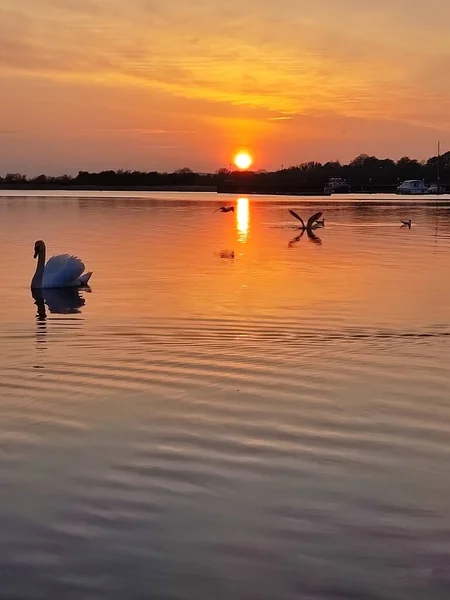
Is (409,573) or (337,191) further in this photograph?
(337,191)

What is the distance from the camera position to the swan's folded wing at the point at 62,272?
18.4 m

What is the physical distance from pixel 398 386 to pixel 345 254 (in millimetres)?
19170

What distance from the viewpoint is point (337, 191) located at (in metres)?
156

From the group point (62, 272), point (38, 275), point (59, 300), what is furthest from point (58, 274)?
point (59, 300)

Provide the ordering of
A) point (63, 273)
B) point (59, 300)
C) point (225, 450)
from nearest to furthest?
point (225, 450), point (59, 300), point (63, 273)

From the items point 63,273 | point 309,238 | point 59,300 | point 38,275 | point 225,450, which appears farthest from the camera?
point 309,238

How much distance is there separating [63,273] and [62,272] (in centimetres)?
3

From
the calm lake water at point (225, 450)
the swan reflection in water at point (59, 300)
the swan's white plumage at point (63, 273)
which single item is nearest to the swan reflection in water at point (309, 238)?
the swan's white plumage at point (63, 273)

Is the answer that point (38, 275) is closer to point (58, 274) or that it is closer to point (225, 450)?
point (58, 274)

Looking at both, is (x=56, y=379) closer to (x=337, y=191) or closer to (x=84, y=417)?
(x=84, y=417)

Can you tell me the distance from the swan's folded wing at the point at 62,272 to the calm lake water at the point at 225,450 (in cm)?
212

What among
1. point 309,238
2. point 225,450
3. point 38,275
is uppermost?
point 309,238

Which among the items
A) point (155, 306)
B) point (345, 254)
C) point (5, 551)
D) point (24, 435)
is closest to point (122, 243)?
point (345, 254)

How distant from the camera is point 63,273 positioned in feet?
60.8
